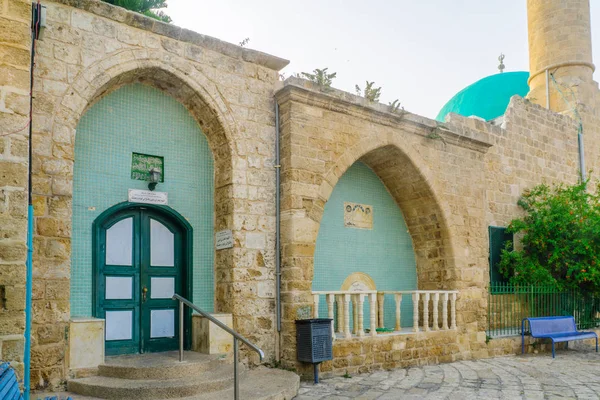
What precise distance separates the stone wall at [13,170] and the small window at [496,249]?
8.69 meters

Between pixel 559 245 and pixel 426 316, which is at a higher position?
pixel 559 245

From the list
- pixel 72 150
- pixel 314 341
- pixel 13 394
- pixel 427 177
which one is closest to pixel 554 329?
pixel 427 177

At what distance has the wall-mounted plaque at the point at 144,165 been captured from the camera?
6758 millimetres

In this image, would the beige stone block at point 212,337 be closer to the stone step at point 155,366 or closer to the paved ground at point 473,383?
the stone step at point 155,366

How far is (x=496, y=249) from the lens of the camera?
1099 cm

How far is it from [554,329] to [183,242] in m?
6.85

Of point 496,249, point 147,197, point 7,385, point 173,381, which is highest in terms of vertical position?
point 147,197

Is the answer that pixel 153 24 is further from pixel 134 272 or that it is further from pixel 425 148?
pixel 425 148

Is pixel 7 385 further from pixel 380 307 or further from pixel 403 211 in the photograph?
pixel 403 211

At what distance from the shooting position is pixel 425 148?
9016 mm

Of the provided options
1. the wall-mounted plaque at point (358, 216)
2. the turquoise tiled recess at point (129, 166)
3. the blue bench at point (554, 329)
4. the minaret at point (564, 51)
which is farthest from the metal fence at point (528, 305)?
the turquoise tiled recess at point (129, 166)

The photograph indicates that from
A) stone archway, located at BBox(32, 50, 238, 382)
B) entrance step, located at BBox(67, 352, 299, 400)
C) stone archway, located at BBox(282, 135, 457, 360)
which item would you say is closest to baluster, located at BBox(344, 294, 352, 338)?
stone archway, located at BBox(282, 135, 457, 360)

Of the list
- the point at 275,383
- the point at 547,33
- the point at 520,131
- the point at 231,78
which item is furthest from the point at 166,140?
the point at 547,33

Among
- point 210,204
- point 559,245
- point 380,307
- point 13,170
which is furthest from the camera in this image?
point 559,245
